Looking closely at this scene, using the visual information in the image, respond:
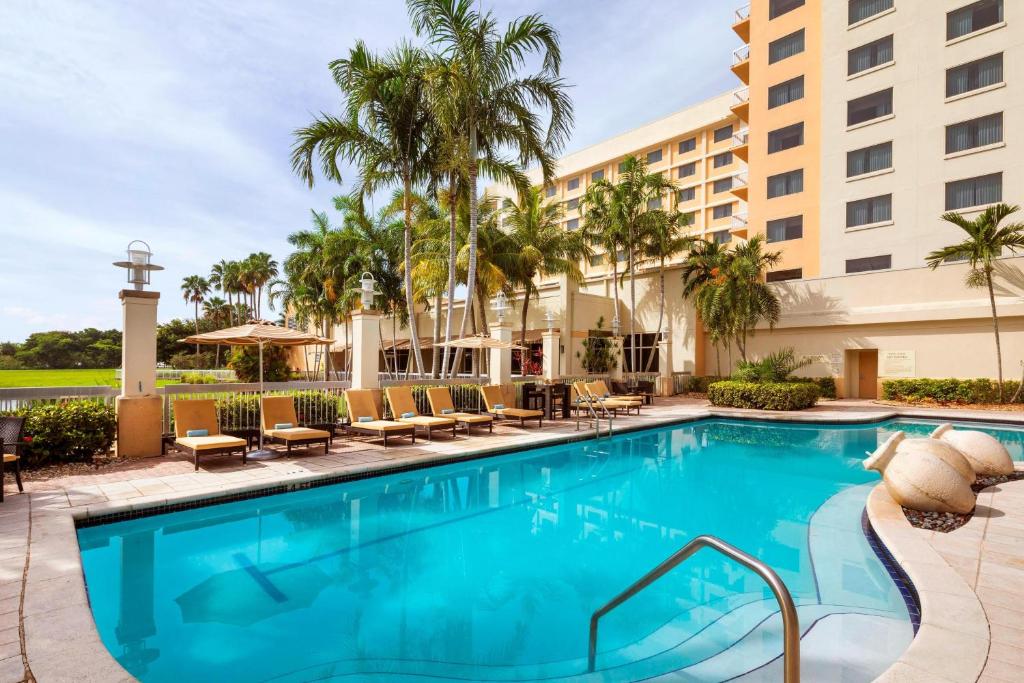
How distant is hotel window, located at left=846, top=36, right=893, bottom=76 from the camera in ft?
75.9

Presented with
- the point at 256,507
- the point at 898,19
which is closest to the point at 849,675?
the point at 256,507

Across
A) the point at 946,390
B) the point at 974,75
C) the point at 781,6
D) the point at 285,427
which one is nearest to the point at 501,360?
the point at 285,427

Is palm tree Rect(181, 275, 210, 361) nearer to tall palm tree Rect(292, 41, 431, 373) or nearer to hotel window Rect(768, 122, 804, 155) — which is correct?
tall palm tree Rect(292, 41, 431, 373)

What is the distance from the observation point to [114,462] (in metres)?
8.59

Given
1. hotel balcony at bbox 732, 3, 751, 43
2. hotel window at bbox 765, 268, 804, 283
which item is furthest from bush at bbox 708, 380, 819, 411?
hotel balcony at bbox 732, 3, 751, 43

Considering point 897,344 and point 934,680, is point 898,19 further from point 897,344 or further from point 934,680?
point 934,680

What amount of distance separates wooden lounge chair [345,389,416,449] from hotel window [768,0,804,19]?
29.6m

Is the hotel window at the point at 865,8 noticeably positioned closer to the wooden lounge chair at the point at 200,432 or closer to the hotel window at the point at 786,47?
the hotel window at the point at 786,47

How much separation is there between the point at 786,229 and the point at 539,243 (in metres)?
13.4

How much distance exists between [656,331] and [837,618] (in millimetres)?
24905

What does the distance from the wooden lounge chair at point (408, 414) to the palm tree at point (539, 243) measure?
433 inches

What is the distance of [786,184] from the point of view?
85.3 feet

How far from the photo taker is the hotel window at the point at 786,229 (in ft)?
82.9

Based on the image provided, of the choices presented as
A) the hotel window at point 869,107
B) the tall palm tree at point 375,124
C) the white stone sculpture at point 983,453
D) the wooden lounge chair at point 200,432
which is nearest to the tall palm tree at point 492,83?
the tall palm tree at point 375,124
